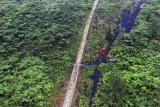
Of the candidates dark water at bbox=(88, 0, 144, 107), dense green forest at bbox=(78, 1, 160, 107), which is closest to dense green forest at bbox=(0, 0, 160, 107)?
dense green forest at bbox=(78, 1, 160, 107)

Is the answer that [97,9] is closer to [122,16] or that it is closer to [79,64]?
A: [122,16]

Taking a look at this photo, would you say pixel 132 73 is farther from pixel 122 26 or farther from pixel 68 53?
pixel 122 26

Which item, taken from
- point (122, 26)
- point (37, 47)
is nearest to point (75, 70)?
point (37, 47)

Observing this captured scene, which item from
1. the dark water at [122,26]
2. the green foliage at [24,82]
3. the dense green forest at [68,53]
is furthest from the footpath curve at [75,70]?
the green foliage at [24,82]

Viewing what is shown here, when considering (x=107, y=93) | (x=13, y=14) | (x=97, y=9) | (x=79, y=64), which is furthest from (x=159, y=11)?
(x=13, y=14)

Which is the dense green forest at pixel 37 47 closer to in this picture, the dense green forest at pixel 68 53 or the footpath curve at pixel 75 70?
the dense green forest at pixel 68 53

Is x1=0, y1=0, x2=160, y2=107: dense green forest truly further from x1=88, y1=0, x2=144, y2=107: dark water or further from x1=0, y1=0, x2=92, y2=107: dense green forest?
x1=88, y1=0, x2=144, y2=107: dark water

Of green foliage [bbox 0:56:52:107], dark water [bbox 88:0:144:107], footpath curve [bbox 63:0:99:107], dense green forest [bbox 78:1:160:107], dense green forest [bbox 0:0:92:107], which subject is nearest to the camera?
dense green forest [bbox 78:1:160:107]

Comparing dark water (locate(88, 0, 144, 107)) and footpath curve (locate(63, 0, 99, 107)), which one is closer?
footpath curve (locate(63, 0, 99, 107))
